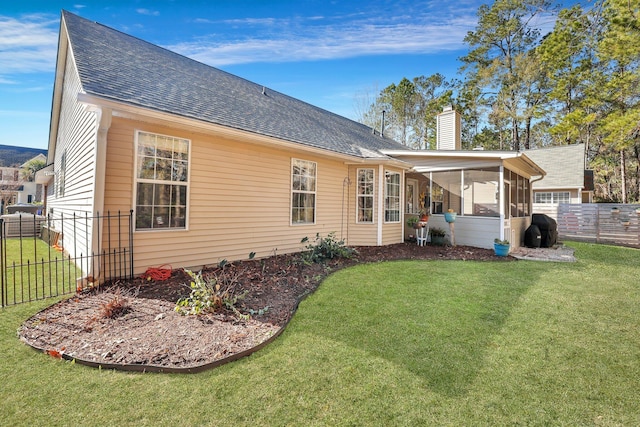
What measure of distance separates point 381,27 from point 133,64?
681 centimetres

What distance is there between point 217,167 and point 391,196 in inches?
210

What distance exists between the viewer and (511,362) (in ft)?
8.88

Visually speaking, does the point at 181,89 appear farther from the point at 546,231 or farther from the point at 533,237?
the point at 546,231

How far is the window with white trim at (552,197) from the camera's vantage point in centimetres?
1641

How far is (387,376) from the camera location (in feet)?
8.04

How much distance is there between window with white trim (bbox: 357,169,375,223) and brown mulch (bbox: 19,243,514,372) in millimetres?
3950

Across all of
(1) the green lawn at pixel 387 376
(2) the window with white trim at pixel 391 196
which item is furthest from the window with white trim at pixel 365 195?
(1) the green lawn at pixel 387 376

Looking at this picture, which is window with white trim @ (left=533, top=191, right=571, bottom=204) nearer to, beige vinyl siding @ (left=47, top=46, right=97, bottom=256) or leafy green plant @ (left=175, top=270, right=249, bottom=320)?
leafy green plant @ (left=175, top=270, right=249, bottom=320)

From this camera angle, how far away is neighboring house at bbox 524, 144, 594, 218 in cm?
1598

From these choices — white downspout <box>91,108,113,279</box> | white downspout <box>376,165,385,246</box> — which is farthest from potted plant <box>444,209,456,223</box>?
white downspout <box>91,108,113,279</box>

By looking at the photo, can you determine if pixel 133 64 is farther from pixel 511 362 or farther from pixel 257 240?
pixel 511 362

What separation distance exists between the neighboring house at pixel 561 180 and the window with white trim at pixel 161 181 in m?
18.3

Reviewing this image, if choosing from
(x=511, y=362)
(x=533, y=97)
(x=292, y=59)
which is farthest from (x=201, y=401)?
(x=533, y=97)

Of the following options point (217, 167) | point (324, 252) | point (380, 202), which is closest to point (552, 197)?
point (380, 202)
